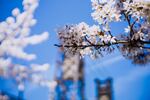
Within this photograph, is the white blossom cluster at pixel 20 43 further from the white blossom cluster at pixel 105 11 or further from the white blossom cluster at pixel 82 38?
the white blossom cluster at pixel 105 11

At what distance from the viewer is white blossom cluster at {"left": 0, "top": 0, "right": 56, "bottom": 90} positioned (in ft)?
8.61

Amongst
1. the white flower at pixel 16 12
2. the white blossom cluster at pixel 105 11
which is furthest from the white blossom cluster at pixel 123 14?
the white flower at pixel 16 12

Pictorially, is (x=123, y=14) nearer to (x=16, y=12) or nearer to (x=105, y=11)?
(x=105, y=11)

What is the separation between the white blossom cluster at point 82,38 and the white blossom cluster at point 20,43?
76cm

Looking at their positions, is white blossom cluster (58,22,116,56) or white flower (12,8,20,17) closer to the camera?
white blossom cluster (58,22,116,56)

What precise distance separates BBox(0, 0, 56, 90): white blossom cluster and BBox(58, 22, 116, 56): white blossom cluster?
76 cm

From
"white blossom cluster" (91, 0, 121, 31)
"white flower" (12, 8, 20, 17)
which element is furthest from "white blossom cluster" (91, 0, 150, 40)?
"white flower" (12, 8, 20, 17)

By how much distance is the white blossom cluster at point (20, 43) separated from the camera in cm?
262

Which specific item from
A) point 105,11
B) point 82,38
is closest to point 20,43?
point 82,38

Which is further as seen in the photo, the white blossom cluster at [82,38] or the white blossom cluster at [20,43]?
the white blossom cluster at [20,43]

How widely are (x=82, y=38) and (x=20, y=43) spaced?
1.07 meters

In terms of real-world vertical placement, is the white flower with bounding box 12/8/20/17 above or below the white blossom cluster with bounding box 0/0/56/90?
above

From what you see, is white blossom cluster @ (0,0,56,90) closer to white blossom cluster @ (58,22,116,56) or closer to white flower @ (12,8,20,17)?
white flower @ (12,8,20,17)

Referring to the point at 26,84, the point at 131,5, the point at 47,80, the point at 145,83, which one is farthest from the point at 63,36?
the point at 26,84
